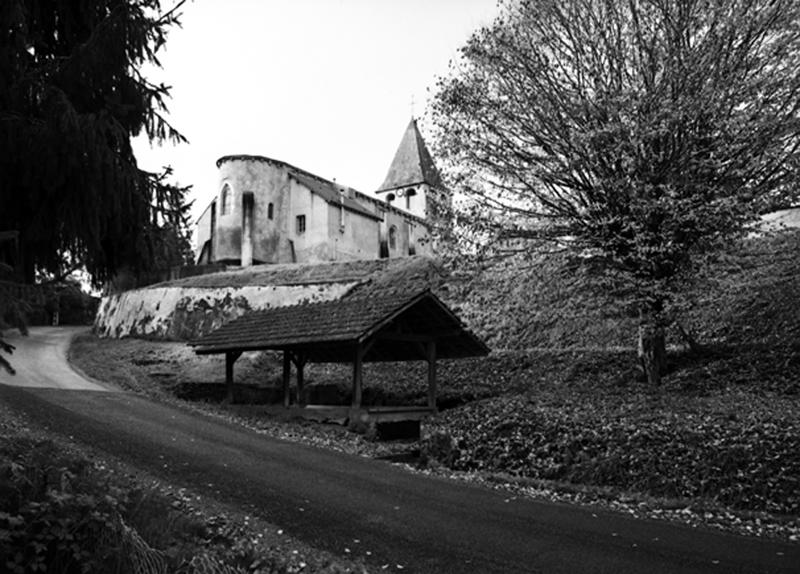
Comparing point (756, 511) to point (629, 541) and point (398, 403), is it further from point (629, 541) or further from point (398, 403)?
point (398, 403)

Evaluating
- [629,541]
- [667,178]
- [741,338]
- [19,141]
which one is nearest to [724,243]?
[667,178]

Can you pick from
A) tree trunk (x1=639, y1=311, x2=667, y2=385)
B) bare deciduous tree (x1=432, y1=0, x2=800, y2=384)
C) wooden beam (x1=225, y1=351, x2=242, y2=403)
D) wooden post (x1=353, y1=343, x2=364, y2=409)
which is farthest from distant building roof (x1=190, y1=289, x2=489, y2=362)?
tree trunk (x1=639, y1=311, x2=667, y2=385)

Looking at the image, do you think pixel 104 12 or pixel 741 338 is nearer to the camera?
pixel 104 12

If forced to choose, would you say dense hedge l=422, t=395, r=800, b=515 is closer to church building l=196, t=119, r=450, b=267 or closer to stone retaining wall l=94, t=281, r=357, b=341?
stone retaining wall l=94, t=281, r=357, b=341

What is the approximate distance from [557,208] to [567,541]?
33.4 ft

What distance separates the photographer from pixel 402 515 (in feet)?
27.2

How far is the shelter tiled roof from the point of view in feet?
157

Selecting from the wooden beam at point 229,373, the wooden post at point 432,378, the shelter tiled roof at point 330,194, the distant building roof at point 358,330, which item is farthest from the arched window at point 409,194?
the wooden post at point 432,378

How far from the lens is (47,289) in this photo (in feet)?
16.5

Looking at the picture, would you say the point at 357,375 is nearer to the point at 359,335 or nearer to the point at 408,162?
the point at 359,335

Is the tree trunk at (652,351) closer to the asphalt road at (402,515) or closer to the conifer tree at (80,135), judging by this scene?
the asphalt road at (402,515)

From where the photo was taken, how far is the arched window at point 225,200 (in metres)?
47.2

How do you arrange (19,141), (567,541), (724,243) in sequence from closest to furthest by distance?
(19,141) → (567,541) → (724,243)

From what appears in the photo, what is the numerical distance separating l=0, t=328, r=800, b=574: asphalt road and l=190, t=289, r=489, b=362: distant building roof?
145 inches
